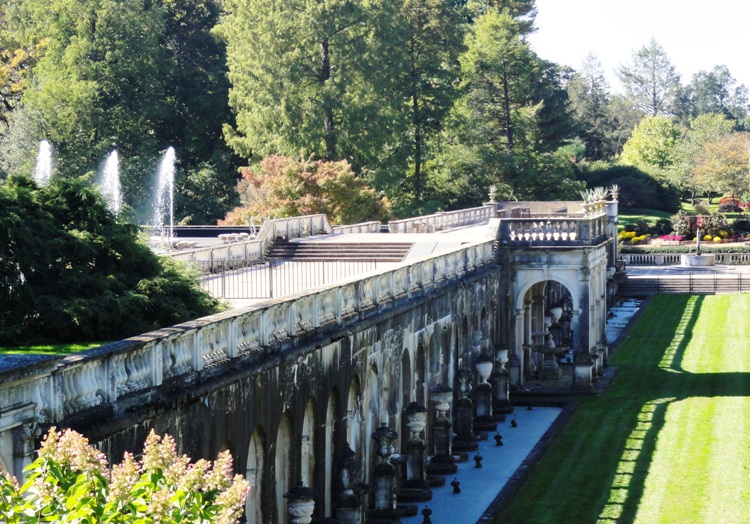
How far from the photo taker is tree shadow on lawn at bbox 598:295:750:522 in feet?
86.1

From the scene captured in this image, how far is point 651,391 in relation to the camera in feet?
127

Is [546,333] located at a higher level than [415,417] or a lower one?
lower

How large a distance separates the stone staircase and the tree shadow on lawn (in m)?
7.99

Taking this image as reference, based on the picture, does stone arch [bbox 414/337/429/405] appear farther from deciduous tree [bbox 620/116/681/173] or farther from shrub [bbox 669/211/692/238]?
deciduous tree [bbox 620/116/681/173]

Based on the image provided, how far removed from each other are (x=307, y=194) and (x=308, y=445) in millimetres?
37431

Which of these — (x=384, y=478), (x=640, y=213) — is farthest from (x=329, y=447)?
(x=640, y=213)

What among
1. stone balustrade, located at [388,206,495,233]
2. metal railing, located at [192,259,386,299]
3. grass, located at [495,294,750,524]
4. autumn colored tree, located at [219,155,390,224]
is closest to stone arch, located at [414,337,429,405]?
metal railing, located at [192,259,386,299]

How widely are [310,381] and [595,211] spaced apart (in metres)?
30.5

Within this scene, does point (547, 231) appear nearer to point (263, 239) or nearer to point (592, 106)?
point (263, 239)

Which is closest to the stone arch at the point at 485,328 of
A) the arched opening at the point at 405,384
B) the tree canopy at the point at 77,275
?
the arched opening at the point at 405,384

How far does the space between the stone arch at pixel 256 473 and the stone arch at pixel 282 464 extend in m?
0.84

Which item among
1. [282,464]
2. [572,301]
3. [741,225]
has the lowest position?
[282,464]

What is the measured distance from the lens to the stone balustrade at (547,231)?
40750 mm

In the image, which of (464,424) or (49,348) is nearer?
→ (49,348)
